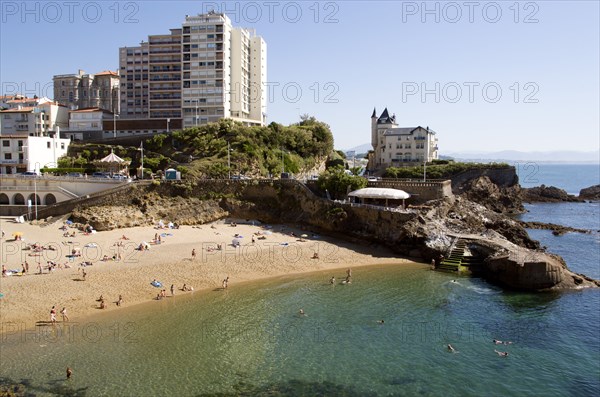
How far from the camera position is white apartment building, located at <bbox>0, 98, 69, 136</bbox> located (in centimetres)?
7944

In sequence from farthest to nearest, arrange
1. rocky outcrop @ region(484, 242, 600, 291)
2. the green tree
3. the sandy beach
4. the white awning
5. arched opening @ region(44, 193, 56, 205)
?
arched opening @ region(44, 193, 56, 205) → the green tree → the white awning → rocky outcrop @ region(484, 242, 600, 291) → the sandy beach

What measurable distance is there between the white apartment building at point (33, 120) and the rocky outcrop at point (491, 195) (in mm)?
73212

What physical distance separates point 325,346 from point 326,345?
0.14 metres

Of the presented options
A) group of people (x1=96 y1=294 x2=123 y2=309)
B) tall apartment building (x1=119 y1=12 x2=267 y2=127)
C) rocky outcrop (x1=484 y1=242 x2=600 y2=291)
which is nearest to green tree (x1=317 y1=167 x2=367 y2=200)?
rocky outcrop (x1=484 y1=242 x2=600 y2=291)

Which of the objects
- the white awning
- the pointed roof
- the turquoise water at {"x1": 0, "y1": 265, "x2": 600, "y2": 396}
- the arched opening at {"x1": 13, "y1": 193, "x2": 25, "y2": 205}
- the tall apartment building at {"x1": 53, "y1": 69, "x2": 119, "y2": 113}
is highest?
the tall apartment building at {"x1": 53, "y1": 69, "x2": 119, "y2": 113}

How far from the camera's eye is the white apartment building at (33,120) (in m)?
79.4

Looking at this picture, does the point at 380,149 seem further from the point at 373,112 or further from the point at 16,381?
the point at 16,381

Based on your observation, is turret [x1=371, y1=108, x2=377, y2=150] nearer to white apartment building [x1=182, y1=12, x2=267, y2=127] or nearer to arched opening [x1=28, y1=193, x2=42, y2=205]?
white apartment building [x1=182, y1=12, x2=267, y2=127]

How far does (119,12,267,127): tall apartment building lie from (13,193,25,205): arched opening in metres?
30.6

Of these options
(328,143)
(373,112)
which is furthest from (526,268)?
(373,112)

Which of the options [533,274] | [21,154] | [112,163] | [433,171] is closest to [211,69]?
[112,163]

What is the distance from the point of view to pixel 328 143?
275ft

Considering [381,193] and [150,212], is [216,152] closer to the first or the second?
[150,212]

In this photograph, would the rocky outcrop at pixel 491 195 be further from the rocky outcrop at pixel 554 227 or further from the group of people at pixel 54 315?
the group of people at pixel 54 315
